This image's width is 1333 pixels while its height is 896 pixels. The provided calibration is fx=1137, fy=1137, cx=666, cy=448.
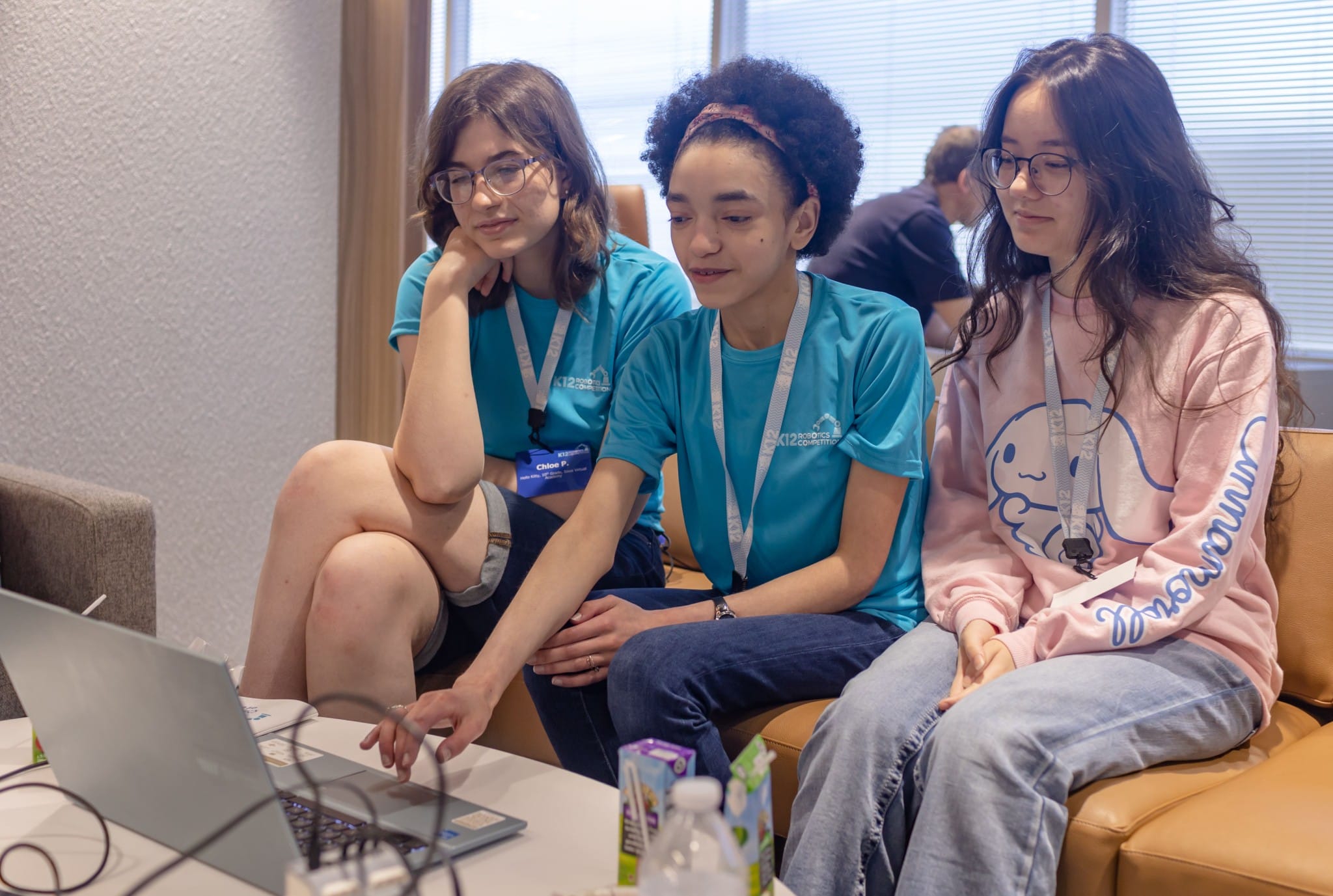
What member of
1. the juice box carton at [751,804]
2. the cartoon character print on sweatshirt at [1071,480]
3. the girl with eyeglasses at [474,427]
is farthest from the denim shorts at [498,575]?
the juice box carton at [751,804]

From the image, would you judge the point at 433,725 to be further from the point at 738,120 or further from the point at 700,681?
the point at 738,120

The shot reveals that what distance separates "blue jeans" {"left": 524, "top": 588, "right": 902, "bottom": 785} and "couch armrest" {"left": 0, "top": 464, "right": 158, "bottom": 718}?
867 mm

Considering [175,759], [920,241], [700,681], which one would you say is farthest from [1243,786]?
[920,241]

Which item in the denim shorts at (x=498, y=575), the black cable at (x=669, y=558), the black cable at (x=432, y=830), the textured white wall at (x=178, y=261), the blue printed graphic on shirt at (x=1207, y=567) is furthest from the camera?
the textured white wall at (x=178, y=261)

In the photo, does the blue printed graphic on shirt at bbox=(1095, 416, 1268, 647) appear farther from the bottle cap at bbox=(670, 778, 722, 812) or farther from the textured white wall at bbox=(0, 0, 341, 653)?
the textured white wall at bbox=(0, 0, 341, 653)

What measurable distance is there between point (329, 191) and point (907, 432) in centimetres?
250

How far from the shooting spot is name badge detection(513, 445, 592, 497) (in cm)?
188

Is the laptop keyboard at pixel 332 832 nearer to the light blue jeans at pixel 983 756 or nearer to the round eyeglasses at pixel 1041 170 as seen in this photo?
the light blue jeans at pixel 983 756

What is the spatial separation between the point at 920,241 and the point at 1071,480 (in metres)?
1.86

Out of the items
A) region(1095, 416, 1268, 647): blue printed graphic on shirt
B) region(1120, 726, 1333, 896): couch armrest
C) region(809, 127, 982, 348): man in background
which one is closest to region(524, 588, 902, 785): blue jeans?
region(1095, 416, 1268, 647): blue printed graphic on shirt

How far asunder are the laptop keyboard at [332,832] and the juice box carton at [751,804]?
283 mm

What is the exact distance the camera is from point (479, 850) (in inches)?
38.8

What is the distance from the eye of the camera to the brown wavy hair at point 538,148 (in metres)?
1.84

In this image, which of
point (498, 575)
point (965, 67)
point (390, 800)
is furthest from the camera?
point (965, 67)
